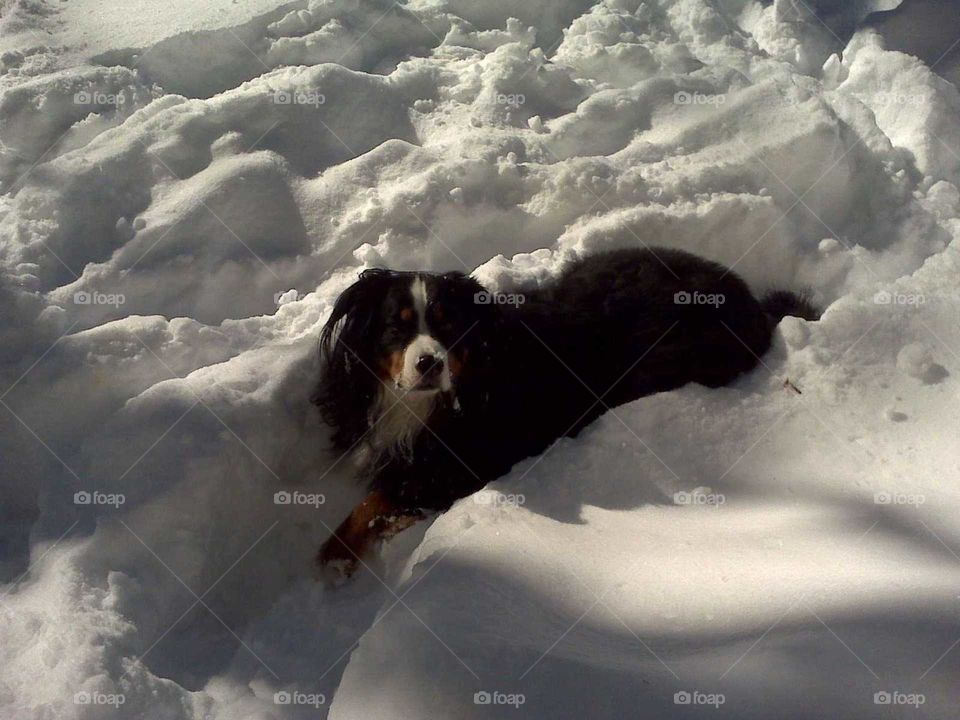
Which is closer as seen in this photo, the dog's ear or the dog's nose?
the dog's nose

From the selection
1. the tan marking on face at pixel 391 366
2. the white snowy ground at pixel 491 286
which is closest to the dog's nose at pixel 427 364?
the tan marking on face at pixel 391 366

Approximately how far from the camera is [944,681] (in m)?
1.48

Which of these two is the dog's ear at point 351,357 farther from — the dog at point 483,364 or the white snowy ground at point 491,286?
the white snowy ground at point 491,286

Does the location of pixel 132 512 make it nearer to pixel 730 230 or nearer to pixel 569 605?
pixel 569 605

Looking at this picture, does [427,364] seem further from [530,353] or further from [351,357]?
[530,353]

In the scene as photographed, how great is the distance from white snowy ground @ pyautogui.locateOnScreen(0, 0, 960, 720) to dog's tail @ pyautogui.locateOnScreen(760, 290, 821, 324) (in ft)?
0.61

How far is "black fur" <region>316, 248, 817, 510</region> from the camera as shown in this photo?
306 cm

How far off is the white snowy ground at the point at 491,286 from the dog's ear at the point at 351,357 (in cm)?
14

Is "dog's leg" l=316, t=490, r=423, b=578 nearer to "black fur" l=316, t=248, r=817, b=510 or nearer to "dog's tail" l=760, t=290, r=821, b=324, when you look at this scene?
"black fur" l=316, t=248, r=817, b=510

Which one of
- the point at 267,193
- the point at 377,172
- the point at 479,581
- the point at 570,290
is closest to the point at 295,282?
the point at 267,193

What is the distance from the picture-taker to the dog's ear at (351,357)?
3.07 m

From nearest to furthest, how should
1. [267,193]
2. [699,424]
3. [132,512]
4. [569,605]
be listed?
[569,605], [132,512], [699,424], [267,193]

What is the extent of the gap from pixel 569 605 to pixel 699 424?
1211 mm

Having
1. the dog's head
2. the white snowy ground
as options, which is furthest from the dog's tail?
the dog's head
